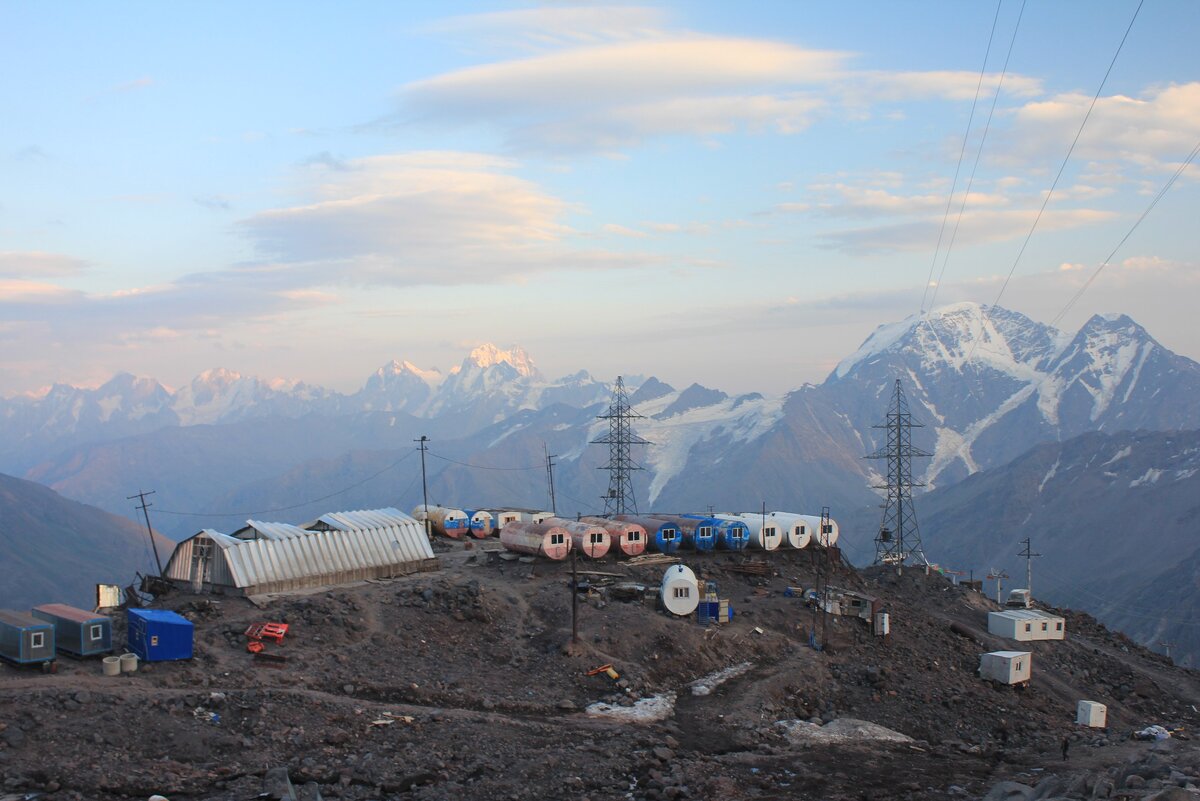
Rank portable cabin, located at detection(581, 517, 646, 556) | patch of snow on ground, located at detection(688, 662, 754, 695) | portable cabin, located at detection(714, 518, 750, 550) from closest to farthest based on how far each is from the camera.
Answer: patch of snow on ground, located at detection(688, 662, 754, 695) < portable cabin, located at detection(581, 517, 646, 556) < portable cabin, located at detection(714, 518, 750, 550)

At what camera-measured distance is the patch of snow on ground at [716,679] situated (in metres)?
40.9

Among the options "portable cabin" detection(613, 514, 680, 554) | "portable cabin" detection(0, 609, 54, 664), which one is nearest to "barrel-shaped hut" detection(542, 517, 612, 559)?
"portable cabin" detection(613, 514, 680, 554)

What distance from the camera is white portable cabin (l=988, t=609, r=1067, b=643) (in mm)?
58812

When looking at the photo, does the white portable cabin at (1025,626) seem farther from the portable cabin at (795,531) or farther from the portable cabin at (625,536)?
the portable cabin at (625,536)

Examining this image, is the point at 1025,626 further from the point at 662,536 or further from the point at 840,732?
the point at 840,732

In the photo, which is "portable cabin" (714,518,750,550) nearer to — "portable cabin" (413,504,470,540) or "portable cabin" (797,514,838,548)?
"portable cabin" (797,514,838,548)

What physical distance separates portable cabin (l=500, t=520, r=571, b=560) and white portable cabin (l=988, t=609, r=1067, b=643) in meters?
27.4

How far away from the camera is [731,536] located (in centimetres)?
6172

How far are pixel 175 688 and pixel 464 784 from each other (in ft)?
38.5

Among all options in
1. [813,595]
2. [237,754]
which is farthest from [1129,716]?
[237,754]

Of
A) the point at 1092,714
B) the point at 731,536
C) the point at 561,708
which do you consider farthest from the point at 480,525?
the point at 1092,714

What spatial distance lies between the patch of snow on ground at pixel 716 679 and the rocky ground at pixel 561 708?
0.26 meters

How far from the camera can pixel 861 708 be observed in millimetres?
41531

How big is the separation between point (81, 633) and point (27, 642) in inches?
82.5
